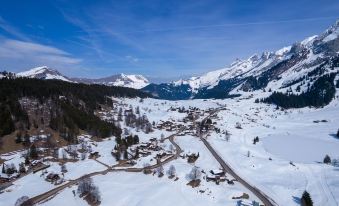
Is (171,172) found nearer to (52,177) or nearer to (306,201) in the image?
(52,177)

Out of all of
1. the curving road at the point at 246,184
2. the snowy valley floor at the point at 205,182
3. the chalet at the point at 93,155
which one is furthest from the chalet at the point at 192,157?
the chalet at the point at 93,155

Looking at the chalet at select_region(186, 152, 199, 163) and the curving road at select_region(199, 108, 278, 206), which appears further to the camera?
the chalet at select_region(186, 152, 199, 163)

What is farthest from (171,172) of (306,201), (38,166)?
(38,166)

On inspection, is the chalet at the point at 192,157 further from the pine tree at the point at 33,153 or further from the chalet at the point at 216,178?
the pine tree at the point at 33,153

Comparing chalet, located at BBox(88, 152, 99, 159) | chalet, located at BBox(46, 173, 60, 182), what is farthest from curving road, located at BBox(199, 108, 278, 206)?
chalet, located at BBox(46, 173, 60, 182)

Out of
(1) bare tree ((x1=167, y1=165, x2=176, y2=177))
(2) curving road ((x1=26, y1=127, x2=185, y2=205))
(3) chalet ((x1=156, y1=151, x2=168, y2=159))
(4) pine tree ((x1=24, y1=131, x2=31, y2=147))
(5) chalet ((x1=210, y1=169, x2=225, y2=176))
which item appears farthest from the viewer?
(4) pine tree ((x1=24, y1=131, x2=31, y2=147))

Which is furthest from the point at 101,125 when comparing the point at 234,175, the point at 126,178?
the point at 234,175

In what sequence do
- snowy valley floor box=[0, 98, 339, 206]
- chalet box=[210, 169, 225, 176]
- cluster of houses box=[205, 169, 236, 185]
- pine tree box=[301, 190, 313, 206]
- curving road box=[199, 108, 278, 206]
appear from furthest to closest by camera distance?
chalet box=[210, 169, 225, 176] → cluster of houses box=[205, 169, 236, 185] → snowy valley floor box=[0, 98, 339, 206] → curving road box=[199, 108, 278, 206] → pine tree box=[301, 190, 313, 206]

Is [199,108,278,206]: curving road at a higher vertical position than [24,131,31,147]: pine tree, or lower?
lower

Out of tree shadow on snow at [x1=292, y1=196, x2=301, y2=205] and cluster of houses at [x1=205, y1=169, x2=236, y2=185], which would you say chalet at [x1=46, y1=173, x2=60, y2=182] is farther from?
tree shadow on snow at [x1=292, y1=196, x2=301, y2=205]

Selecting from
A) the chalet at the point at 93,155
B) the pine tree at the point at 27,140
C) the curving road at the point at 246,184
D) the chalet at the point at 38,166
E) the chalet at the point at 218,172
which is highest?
the pine tree at the point at 27,140

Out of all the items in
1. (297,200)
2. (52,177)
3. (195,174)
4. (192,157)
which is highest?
(192,157)

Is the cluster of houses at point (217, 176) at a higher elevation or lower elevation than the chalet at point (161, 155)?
lower
